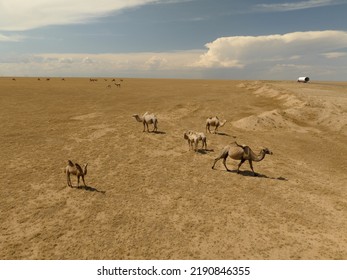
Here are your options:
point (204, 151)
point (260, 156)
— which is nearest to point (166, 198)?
point (260, 156)

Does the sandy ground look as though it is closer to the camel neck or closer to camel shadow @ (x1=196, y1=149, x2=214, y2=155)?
camel shadow @ (x1=196, y1=149, x2=214, y2=155)

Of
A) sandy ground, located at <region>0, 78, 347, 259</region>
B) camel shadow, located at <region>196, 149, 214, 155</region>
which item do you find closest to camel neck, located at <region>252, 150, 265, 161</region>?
sandy ground, located at <region>0, 78, 347, 259</region>

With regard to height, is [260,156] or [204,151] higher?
[260,156]

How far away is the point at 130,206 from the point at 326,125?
22.8 m

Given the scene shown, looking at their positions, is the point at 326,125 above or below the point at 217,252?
above

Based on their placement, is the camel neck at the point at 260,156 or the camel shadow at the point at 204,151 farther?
the camel shadow at the point at 204,151

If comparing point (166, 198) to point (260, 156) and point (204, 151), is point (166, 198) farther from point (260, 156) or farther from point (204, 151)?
point (204, 151)

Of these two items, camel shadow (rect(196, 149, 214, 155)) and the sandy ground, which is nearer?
the sandy ground

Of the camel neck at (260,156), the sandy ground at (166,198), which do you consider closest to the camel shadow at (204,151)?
the sandy ground at (166,198)

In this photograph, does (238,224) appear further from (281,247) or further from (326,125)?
(326,125)

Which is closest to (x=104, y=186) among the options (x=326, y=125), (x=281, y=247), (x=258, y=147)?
(x=281, y=247)

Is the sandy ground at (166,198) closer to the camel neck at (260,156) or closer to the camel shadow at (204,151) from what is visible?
the camel shadow at (204,151)

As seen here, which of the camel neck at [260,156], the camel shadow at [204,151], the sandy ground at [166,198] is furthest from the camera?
the camel shadow at [204,151]

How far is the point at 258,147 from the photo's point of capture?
2038 cm
